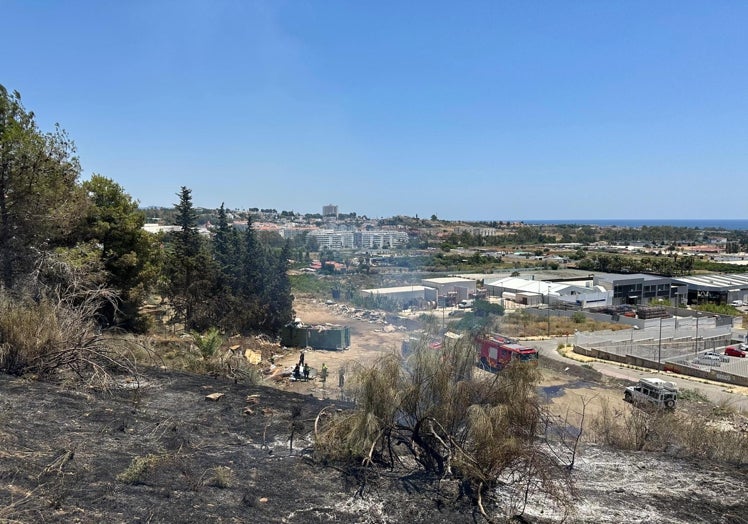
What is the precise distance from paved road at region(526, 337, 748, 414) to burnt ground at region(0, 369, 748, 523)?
12479 millimetres

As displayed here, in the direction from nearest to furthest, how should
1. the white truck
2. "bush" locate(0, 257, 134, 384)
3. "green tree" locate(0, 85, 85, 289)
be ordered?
"bush" locate(0, 257, 134, 384)
"green tree" locate(0, 85, 85, 289)
the white truck

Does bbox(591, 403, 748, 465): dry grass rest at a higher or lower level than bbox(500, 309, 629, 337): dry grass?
higher

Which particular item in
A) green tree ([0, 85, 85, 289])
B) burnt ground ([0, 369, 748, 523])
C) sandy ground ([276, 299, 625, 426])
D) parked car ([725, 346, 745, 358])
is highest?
green tree ([0, 85, 85, 289])

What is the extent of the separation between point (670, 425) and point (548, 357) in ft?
51.7

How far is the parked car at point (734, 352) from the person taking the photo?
2250cm

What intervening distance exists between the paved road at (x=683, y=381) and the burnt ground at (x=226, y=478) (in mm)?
12479

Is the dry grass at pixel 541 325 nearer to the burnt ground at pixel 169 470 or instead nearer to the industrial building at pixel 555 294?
the industrial building at pixel 555 294

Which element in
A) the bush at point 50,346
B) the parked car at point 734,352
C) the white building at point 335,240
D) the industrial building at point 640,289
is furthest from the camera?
the white building at point 335,240

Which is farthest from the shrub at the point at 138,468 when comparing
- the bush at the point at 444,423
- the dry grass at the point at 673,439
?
the dry grass at the point at 673,439

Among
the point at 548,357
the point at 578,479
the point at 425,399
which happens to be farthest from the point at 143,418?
the point at 548,357

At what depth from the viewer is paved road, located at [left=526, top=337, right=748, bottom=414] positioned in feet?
53.0

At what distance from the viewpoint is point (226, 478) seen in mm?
4191

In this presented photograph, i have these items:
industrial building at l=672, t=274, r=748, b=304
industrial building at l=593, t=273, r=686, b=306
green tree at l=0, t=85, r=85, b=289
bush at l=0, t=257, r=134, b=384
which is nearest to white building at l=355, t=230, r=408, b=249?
industrial building at l=593, t=273, r=686, b=306

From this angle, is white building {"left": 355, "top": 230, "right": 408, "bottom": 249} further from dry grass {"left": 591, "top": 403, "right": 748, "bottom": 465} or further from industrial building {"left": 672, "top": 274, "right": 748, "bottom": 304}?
dry grass {"left": 591, "top": 403, "right": 748, "bottom": 465}
